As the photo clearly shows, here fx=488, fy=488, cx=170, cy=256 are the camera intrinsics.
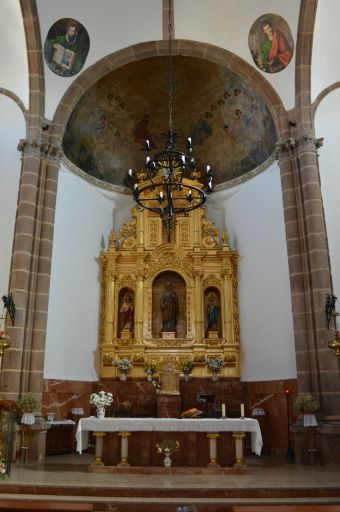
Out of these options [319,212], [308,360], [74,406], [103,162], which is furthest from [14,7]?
[308,360]

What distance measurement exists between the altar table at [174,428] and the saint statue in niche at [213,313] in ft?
18.3

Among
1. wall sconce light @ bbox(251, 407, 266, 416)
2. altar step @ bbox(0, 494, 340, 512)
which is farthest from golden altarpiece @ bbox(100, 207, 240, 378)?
altar step @ bbox(0, 494, 340, 512)

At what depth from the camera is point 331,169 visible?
12.7 meters

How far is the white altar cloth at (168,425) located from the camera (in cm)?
919

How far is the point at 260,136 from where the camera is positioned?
15.0 metres

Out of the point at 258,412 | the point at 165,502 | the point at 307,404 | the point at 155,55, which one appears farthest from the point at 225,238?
the point at 165,502

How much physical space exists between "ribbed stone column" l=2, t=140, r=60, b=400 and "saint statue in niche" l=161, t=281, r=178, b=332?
3.98 m

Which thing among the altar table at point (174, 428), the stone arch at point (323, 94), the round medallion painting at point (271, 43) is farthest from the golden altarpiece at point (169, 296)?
the altar table at point (174, 428)

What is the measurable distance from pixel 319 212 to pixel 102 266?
686cm

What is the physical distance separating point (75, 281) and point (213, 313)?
4.26m

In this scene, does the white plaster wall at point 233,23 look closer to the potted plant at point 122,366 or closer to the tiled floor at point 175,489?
the potted plant at point 122,366

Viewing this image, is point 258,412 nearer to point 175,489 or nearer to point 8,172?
point 175,489

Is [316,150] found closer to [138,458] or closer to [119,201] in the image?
[119,201]

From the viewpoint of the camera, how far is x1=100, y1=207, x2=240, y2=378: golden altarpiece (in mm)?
14414
